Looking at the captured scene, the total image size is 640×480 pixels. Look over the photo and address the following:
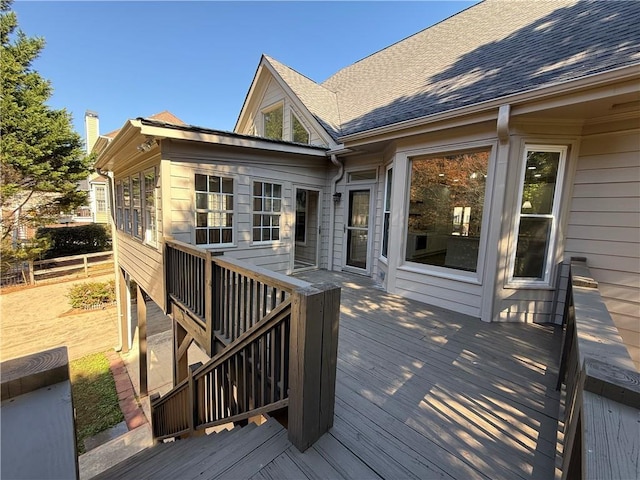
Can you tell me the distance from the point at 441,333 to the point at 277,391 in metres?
2.25

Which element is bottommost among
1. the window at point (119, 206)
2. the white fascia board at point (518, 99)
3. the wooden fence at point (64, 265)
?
the wooden fence at point (64, 265)

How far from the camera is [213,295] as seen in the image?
2975 millimetres

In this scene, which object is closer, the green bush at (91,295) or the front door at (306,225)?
the front door at (306,225)

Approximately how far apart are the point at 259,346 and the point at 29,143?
13.7 metres

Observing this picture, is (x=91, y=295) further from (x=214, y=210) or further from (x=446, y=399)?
(x=446, y=399)

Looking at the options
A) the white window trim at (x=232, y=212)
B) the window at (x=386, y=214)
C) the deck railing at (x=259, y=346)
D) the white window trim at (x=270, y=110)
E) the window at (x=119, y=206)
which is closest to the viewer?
the deck railing at (x=259, y=346)

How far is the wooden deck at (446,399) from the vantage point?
1.68 metres

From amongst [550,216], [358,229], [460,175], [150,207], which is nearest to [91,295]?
[150,207]

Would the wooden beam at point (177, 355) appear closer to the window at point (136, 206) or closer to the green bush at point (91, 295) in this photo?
the window at point (136, 206)

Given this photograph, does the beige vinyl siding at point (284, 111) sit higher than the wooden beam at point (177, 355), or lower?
higher

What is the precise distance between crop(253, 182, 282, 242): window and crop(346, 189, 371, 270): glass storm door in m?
1.62

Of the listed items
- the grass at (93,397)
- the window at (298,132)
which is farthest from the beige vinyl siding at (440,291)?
the grass at (93,397)

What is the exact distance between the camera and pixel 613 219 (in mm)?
3250

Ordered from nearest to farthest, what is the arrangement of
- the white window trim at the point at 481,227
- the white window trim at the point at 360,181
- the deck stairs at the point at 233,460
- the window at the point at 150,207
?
the deck stairs at the point at 233,460
the white window trim at the point at 481,227
the window at the point at 150,207
the white window trim at the point at 360,181
